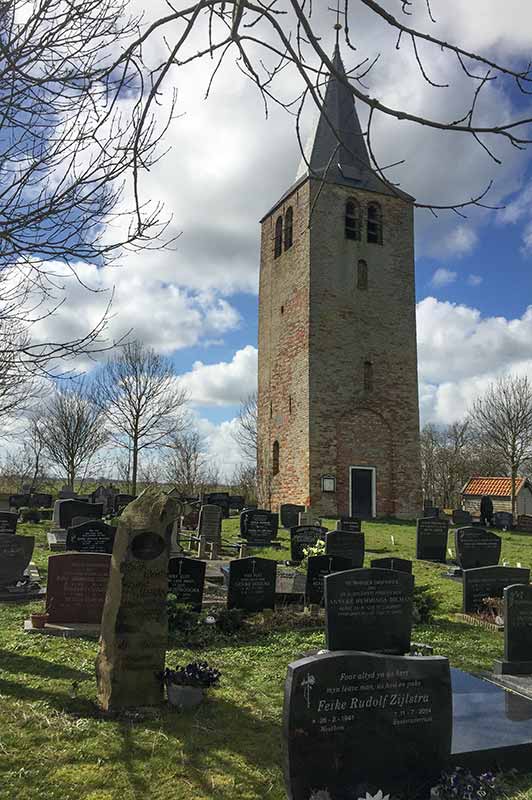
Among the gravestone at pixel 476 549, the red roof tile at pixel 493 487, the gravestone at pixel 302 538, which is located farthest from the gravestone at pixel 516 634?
the red roof tile at pixel 493 487

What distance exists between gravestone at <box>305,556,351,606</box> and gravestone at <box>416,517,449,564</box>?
657 centimetres

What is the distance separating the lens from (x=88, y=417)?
3906 centimetres

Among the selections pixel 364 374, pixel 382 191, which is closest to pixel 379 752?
pixel 364 374

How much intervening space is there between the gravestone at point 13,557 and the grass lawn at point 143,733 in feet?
8.27

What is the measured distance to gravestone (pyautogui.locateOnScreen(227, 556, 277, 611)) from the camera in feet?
28.7

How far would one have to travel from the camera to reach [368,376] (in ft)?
93.7

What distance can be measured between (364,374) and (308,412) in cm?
348

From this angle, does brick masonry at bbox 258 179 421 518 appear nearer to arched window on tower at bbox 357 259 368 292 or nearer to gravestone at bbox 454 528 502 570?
arched window on tower at bbox 357 259 368 292

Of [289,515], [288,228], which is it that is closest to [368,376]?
[289,515]

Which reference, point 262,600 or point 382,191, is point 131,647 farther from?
point 382,191

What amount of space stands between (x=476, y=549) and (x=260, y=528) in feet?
20.0

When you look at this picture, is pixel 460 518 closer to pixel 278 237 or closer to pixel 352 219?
pixel 352 219

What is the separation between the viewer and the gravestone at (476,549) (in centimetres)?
1288

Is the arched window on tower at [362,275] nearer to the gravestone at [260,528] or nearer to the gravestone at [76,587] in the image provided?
the gravestone at [260,528]
